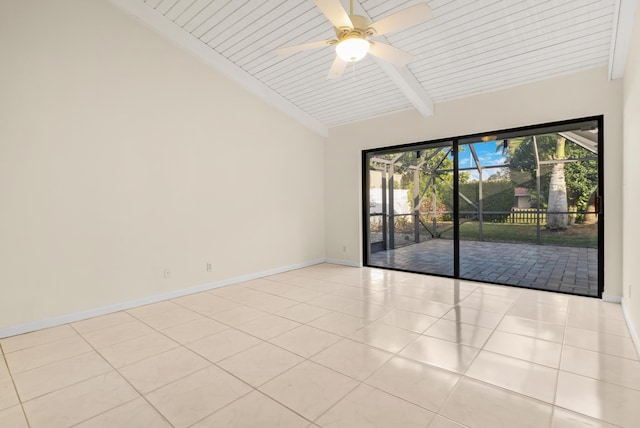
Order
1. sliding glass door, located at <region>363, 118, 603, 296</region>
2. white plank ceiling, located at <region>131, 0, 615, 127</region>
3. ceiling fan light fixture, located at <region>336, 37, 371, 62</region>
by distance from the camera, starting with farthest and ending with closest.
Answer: sliding glass door, located at <region>363, 118, 603, 296</region>, white plank ceiling, located at <region>131, 0, 615, 127</region>, ceiling fan light fixture, located at <region>336, 37, 371, 62</region>

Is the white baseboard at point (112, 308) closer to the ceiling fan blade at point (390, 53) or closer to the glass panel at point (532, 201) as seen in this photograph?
the ceiling fan blade at point (390, 53)

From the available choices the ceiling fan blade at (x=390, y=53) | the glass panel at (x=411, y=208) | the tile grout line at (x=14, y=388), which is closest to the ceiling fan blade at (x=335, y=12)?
the ceiling fan blade at (x=390, y=53)

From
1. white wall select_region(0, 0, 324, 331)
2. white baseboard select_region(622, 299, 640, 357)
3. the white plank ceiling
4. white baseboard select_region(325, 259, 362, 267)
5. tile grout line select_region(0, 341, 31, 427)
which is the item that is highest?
the white plank ceiling

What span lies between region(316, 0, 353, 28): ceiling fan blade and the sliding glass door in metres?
2.91

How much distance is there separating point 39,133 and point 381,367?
143 inches

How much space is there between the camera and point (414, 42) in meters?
3.52

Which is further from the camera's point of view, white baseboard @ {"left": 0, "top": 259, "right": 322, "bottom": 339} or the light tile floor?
white baseboard @ {"left": 0, "top": 259, "right": 322, "bottom": 339}

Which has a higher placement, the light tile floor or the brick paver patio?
the brick paver patio

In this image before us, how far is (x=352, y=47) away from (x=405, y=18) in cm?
43

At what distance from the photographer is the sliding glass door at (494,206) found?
5.41 meters

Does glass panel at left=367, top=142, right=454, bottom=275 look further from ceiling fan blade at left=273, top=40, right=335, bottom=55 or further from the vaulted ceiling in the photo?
ceiling fan blade at left=273, top=40, right=335, bottom=55

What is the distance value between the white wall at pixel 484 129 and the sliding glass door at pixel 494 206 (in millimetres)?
234

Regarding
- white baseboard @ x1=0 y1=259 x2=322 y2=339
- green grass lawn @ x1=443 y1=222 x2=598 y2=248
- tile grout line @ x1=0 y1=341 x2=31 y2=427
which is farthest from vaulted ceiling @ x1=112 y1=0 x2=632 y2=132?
green grass lawn @ x1=443 y1=222 x2=598 y2=248

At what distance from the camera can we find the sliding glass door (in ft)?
17.8
